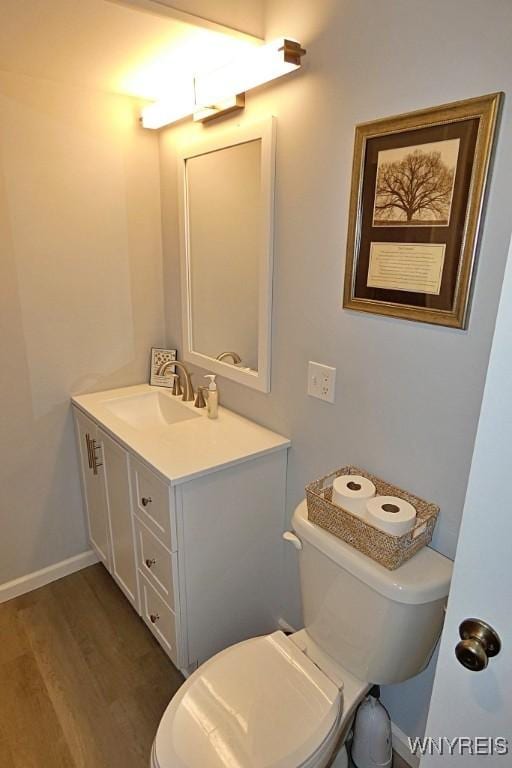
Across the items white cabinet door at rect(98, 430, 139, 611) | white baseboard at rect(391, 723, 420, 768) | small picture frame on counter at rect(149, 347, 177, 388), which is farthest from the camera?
small picture frame on counter at rect(149, 347, 177, 388)

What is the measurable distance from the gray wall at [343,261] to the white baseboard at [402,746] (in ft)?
0.13

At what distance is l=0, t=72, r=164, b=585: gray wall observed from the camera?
1.77m

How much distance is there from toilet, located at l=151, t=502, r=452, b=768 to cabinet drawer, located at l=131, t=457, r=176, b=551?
40 cm

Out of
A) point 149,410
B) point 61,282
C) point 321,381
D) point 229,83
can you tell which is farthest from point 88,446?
point 229,83

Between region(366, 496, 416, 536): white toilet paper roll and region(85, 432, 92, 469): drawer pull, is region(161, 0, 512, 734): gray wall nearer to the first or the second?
region(366, 496, 416, 536): white toilet paper roll

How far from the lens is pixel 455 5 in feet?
3.23

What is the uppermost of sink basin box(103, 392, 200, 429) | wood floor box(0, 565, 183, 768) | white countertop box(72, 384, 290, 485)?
white countertop box(72, 384, 290, 485)

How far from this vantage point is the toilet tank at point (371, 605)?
43.3 inches

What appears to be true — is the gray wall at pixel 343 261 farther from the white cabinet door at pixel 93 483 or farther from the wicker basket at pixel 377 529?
the white cabinet door at pixel 93 483

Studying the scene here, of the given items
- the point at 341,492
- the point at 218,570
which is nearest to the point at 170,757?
the point at 218,570

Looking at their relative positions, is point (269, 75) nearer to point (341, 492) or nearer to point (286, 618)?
point (341, 492)

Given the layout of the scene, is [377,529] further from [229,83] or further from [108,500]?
[229,83]

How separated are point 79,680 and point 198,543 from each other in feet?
2.48

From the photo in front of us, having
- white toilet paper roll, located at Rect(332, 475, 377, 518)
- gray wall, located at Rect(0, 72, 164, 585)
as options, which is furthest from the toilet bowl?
gray wall, located at Rect(0, 72, 164, 585)
